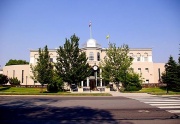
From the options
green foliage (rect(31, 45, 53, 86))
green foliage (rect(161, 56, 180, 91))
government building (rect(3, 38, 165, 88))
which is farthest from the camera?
government building (rect(3, 38, 165, 88))

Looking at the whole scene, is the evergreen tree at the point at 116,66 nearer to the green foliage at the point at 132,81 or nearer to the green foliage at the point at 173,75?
the green foliage at the point at 132,81

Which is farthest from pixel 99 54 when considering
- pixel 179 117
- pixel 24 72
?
pixel 179 117

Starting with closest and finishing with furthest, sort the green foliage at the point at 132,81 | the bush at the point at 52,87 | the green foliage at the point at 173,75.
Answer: the bush at the point at 52,87 < the green foliage at the point at 132,81 < the green foliage at the point at 173,75

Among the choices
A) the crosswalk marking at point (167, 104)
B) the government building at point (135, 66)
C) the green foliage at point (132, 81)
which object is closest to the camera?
the crosswalk marking at point (167, 104)

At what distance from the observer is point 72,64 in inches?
1460

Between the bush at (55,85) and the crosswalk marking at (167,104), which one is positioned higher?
the bush at (55,85)

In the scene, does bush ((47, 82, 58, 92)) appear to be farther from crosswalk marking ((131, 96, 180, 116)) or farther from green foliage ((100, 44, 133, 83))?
crosswalk marking ((131, 96, 180, 116))

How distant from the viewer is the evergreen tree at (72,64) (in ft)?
120

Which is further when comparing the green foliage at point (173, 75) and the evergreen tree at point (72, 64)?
the green foliage at point (173, 75)

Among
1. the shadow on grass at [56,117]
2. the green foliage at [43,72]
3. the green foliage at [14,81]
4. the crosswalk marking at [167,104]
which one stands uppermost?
the green foliage at [43,72]

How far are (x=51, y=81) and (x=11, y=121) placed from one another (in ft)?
86.5

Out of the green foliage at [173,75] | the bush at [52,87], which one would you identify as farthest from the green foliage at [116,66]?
the bush at [52,87]

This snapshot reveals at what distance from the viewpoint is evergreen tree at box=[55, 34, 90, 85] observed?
36.5 m

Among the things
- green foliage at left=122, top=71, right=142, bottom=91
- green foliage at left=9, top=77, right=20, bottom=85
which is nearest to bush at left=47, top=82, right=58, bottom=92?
green foliage at left=122, top=71, right=142, bottom=91
